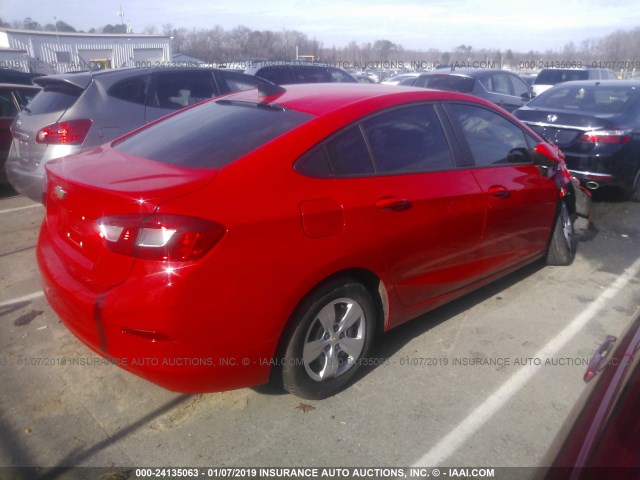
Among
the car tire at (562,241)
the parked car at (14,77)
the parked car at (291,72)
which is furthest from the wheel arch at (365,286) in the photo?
the parked car at (14,77)

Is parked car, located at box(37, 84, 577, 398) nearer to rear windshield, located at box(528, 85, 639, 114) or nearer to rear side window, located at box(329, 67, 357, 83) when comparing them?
rear windshield, located at box(528, 85, 639, 114)

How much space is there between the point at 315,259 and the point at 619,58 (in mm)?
43970

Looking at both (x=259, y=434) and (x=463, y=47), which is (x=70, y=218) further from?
(x=463, y=47)

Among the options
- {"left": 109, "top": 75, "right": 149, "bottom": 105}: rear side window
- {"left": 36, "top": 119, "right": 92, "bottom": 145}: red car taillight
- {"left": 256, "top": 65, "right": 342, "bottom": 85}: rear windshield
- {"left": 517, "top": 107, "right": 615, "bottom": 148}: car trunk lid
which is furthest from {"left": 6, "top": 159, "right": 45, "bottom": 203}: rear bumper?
{"left": 256, "top": 65, "right": 342, "bottom": 85}: rear windshield

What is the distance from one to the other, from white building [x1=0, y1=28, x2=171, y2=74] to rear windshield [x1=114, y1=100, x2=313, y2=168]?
92.1ft

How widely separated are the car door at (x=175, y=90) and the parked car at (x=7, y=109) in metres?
2.52

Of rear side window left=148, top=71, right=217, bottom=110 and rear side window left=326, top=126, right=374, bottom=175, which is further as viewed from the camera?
rear side window left=148, top=71, right=217, bottom=110

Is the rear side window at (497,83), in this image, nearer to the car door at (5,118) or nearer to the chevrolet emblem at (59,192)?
the car door at (5,118)

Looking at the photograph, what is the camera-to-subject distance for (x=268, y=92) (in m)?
3.56

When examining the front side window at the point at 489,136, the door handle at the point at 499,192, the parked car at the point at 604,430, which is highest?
the front side window at the point at 489,136

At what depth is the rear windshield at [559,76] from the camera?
56.0 ft

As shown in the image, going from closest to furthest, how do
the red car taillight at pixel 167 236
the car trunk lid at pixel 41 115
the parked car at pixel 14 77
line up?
the red car taillight at pixel 167 236 < the car trunk lid at pixel 41 115 < the parked car at pixel 14 77

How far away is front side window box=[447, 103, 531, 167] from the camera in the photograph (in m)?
3.72

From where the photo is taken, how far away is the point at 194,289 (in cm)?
234
